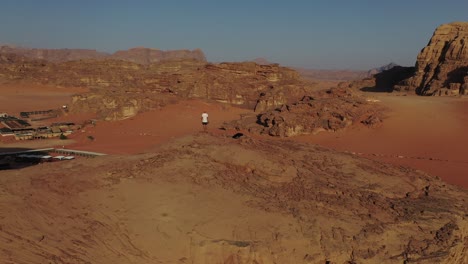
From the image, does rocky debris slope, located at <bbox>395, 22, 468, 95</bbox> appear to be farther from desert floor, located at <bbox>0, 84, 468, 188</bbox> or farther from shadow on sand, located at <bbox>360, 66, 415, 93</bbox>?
desert floor, located at <bbox>0, 84, 468, 188</bbox>

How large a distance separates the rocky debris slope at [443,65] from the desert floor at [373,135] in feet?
23.9

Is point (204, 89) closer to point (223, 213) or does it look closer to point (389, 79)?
point (223, 213)

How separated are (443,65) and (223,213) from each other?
30.2 m

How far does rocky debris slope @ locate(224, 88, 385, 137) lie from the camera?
48.5ft

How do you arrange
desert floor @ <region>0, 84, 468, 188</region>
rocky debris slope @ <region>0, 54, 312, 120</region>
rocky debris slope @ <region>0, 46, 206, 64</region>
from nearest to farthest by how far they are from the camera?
desert floor @ <region>0, 84, 468, 188</region> → rocky debris slope @ <region>0, 54, 312, 120</region> → rocky debris slope @ <region>0, 46, 206, 64</region>

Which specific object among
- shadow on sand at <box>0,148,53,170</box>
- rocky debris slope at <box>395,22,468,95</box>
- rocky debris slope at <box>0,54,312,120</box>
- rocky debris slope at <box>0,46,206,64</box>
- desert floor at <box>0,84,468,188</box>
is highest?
rocky debris slope at <box>0,46,206,64</box>

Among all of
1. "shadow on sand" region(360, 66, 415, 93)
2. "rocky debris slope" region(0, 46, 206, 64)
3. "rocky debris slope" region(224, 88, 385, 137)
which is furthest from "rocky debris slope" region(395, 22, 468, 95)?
"rocky debris slope" region(0, 46, 206, 64)

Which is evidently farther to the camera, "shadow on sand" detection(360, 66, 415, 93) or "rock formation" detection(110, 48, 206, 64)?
"rock formation" detection(110, 48, 206, 64)

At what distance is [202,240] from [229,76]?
1963cm

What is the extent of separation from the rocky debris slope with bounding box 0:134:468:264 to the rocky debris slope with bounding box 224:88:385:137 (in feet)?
24.5

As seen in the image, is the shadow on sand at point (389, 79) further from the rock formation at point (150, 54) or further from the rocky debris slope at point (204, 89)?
the rock formation at point (150, 54)

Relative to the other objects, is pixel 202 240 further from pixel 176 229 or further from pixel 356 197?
pixel 356 197

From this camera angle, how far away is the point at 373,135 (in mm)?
14234

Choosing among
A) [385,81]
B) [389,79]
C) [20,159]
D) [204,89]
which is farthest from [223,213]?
[389,79]
